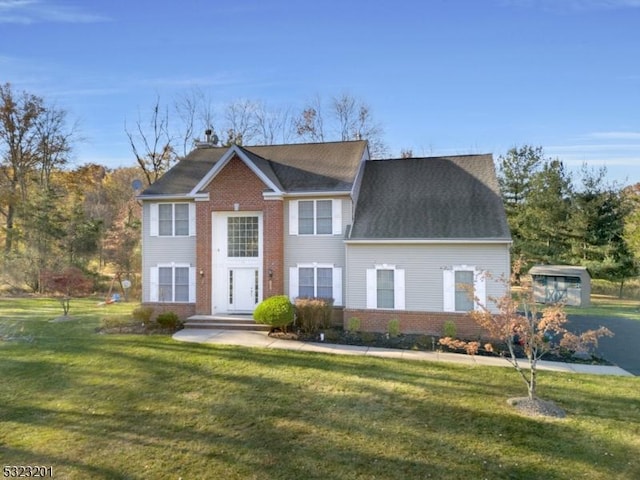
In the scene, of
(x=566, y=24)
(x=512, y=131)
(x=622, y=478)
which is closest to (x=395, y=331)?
(x=622, y=478)

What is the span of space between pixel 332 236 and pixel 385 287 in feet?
8.96

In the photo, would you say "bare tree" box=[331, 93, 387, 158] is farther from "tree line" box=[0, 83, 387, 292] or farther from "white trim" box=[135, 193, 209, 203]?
"white trim" box=[135, 193, 209, 203]

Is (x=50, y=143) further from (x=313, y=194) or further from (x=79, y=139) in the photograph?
(x=313, y=194)

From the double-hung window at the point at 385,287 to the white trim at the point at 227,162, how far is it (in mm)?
4621

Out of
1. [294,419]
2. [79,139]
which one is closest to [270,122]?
[79,139]

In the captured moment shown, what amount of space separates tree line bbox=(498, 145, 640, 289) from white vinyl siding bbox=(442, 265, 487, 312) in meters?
17.0

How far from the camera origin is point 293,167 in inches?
671

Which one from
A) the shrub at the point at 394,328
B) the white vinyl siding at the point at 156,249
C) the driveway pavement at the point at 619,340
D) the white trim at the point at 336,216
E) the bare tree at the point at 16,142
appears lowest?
the driveway pavement at the point at 619,340

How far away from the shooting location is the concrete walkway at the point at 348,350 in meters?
10.6

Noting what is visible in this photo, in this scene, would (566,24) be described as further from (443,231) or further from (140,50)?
(140,50)

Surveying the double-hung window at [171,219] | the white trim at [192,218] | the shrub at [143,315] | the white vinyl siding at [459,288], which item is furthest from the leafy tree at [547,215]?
the shrub at [143,315]

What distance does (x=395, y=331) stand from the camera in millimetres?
13492

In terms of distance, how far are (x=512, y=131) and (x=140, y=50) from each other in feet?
85.8

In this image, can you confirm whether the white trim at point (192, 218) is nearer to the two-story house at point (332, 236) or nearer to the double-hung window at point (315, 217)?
the two-story house at point (332, 236)
